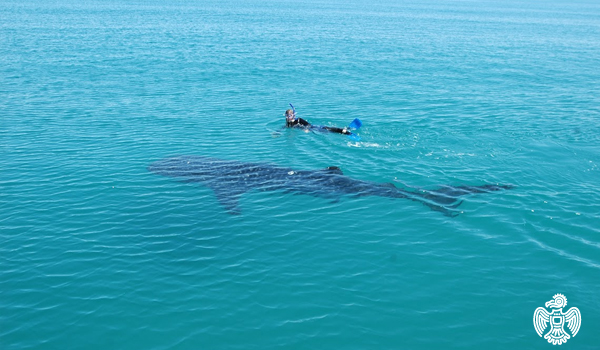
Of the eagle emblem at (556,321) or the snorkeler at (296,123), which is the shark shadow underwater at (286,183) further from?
the snorkeler at (296,123)

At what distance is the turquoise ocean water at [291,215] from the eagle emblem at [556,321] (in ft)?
0.86

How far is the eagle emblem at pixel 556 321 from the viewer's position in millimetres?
16953

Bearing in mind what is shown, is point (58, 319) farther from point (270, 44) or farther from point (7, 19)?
point (7, 19)

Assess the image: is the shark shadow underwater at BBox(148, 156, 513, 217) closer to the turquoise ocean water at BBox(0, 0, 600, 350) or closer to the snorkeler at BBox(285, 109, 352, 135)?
the turquoise ocean water at BBox(0, 0, 600, 350)

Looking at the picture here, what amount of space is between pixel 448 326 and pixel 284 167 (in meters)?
16.8

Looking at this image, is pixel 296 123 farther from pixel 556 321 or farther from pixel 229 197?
pixel 556 321

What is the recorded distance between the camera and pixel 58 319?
17703 mm

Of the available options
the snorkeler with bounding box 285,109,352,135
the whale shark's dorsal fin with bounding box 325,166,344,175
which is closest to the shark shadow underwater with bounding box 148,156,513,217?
the whale shark's dorsal fin with bounding box 325,166,344,175

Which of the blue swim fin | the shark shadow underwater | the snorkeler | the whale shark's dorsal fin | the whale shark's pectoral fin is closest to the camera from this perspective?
the whale shark's pectoral fin

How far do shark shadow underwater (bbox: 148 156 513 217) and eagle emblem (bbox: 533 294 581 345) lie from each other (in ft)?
25.7

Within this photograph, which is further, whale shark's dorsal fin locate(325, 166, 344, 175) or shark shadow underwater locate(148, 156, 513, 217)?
whale shark's dorsal fin locate(325, 166, 344, 175)

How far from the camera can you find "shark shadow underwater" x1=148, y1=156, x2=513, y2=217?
2711 centimetres

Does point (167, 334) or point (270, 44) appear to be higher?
point (270, 44)

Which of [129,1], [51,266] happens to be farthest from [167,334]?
[129,1]
